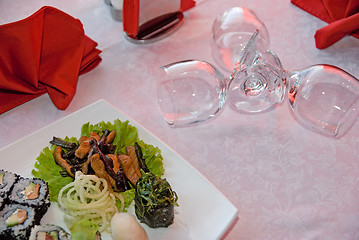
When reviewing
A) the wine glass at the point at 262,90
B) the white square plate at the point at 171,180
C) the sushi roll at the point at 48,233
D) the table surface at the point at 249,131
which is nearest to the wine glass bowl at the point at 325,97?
the wine glass at the point at 262,90

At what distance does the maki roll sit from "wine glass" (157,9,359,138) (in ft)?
0.62

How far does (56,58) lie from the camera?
116cm

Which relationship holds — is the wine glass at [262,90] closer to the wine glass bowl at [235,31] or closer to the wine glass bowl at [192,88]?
the wine glass bowl at [192,88]

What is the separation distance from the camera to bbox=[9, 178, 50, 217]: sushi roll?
0.88m

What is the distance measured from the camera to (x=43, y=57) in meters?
1.15

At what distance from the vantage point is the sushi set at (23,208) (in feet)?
2.79

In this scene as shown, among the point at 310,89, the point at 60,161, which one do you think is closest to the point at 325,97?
the point at 310,89

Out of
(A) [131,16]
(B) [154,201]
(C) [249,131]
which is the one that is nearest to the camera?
(B) [154,201]

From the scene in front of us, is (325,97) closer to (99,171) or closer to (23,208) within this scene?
(99,171)

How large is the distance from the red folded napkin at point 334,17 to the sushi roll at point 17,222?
0.87 metres

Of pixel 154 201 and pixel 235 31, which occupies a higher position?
pixel 235 31

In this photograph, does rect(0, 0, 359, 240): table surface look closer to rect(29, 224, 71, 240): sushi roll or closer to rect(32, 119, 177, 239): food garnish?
rect(32, 119, 177, 239): food garnish

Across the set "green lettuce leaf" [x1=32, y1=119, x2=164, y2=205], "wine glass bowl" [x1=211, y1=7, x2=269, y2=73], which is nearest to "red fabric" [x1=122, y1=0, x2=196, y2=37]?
"wine glass bowl" [x1=211, y1=7, x2=269, y2=73]

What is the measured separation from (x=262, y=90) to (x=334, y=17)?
474mm
